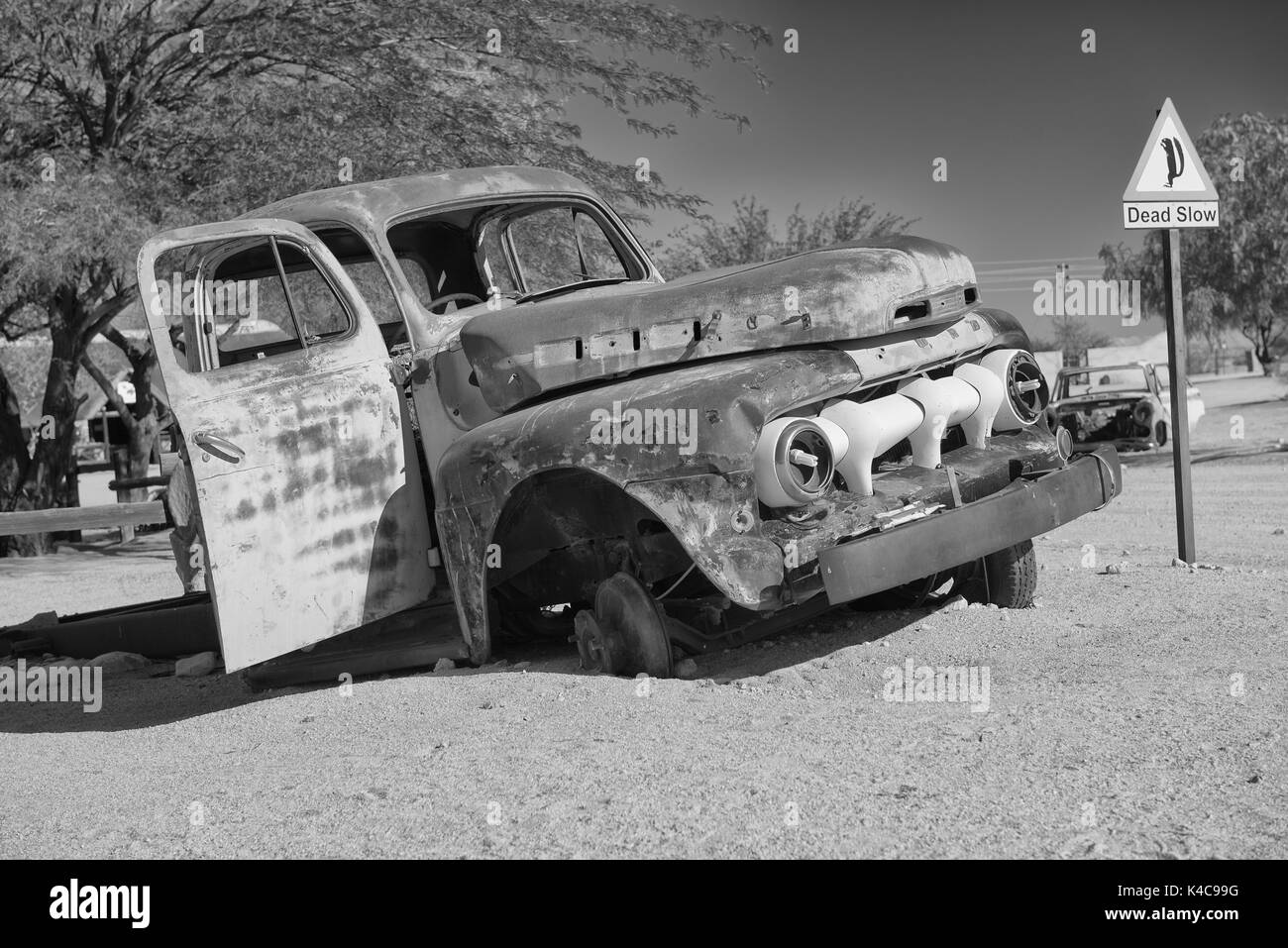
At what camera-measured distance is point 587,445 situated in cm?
470

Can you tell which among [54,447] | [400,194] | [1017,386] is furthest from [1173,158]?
[54,447]

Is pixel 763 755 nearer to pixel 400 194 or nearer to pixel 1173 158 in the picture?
pixel 400 194

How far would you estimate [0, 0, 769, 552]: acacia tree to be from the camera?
464 inches

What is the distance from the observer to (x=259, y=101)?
1291 cm

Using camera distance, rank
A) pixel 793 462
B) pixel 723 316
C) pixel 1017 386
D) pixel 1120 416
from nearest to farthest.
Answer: pixel 793 462 → pixel 723 316 → pixel 1017 386 → pixel 1120 416

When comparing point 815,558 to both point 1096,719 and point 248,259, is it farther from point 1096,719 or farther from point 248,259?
point 248,259

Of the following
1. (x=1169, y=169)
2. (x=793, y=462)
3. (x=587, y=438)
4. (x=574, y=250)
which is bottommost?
(x=793, y=462)

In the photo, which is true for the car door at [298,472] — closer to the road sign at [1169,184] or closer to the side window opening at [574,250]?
the side window opening at [574,250]

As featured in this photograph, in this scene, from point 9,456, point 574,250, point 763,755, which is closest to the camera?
point 763,755

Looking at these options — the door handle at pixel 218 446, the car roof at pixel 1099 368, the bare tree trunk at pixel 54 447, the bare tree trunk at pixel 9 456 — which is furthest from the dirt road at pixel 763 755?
the car roof at pixel 1099 368

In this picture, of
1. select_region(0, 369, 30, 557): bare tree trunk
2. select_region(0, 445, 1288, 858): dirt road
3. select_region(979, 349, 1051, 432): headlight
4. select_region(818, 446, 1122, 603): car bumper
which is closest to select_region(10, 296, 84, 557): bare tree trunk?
select_region(0, 369, 30, 557): bare tree trunk

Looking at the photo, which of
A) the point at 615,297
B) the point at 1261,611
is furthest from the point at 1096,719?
the point at 615,297

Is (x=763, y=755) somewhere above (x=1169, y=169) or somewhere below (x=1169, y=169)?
below

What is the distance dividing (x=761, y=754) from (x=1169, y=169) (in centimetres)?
476
